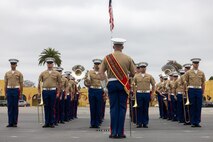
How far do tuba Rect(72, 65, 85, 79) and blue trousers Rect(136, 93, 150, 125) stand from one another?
9709 millimetres

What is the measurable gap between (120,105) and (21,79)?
532 centimetres

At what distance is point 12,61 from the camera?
16188mm

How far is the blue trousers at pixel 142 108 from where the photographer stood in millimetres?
16594

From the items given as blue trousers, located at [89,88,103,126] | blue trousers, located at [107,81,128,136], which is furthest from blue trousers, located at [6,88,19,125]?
blue trousers, located at [107,81,128,136]

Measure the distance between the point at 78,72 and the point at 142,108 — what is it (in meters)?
10.5

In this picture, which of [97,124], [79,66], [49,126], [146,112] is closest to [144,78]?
[146,112]

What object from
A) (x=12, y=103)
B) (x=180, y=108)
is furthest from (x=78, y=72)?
(x=12, y=103)

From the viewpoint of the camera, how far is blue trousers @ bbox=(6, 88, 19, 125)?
16.2 metres

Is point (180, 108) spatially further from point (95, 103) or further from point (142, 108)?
point (95, 103)

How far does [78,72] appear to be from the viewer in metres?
27.0

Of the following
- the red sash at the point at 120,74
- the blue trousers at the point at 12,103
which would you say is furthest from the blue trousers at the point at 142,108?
the red sash at the point at 120,74

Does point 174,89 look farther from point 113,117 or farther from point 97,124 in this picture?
point 113,117

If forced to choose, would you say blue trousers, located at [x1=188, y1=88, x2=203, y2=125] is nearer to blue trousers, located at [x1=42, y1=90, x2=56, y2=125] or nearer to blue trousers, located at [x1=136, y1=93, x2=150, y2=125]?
blue trousers, located at [x1=136, y1=93, x2=150, y2=125]

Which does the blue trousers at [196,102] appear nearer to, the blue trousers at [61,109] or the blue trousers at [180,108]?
the blue trousers at [180,108]
